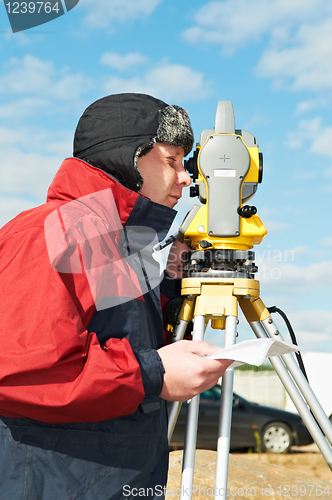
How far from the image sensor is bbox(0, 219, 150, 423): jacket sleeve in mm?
1210

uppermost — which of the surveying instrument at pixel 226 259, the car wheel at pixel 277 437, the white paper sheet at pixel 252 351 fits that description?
the car wheel at pixel 277 437

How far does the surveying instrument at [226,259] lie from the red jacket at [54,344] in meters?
0.53

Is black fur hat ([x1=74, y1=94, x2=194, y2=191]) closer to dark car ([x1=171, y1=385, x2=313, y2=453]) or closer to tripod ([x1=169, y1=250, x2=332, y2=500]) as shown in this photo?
tripod ([x1=169, y1=250, x2=332, y2=500])

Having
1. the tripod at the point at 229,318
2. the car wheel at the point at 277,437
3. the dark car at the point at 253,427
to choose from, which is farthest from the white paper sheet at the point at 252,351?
the car wheel at the point at 277,437

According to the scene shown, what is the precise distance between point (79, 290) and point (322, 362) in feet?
39.1

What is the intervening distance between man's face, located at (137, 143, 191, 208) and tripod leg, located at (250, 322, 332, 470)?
0.72 m

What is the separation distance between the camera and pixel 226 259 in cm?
193

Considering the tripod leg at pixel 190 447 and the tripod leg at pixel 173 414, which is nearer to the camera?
the tripod leg at pixel 190 447

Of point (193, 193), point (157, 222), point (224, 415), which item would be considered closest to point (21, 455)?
point (224, 415)

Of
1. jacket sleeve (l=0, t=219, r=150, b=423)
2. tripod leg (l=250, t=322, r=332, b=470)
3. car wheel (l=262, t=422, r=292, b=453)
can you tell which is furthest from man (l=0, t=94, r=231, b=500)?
car wheel (l=262, t=422, r=292, b=453)

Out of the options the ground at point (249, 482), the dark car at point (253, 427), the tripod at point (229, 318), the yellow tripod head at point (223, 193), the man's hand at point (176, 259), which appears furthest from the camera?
the dark car at point (253, 427)

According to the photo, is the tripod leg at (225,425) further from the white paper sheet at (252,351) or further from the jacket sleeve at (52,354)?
the jacket sleeve at (52,354)

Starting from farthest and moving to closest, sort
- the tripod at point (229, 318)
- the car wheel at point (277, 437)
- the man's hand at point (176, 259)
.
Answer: the car wheel at point (277, 437)
the man's hand at point (176, 259)
the tripod at point (229, 318)

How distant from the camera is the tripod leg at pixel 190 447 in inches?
66.4
